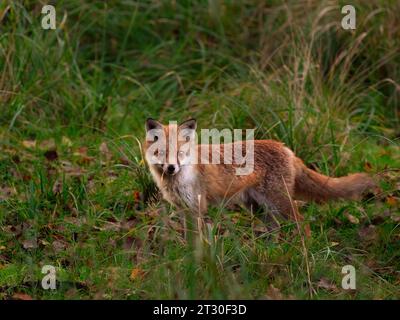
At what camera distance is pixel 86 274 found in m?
5.85

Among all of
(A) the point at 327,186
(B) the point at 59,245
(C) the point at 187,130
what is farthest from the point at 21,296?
(A) the point at 327,186

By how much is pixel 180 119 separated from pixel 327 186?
217 centimetres

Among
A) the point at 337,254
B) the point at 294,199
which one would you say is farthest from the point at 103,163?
the point at 337,254

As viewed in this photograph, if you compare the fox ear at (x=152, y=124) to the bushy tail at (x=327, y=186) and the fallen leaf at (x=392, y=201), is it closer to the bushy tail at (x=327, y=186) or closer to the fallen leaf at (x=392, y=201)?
the bushy tail at (x=327, y=186)

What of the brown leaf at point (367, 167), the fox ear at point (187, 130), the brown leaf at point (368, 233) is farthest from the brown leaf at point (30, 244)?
the brown leaf at point (367, 167)

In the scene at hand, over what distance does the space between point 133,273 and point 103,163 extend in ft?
7.78

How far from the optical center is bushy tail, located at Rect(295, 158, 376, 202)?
6.99 m

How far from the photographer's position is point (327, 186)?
7062 millimetres

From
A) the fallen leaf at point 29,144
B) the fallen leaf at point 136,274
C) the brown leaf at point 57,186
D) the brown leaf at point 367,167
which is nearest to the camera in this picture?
the fallen leaf at point 136,274

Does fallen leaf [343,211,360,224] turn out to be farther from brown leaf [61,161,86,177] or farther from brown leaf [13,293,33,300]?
brown leaf [13,293,33,300]

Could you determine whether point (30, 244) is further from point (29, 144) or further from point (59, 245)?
point (29, 144)

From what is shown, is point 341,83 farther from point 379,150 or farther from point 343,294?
point 343,294

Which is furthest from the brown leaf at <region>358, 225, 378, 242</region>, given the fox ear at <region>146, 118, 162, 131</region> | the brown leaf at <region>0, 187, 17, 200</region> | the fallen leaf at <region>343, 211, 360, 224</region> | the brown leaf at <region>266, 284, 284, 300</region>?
the brown leaf at <region>0, 187, 17, 200</region>

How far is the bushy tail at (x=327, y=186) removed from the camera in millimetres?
6988
